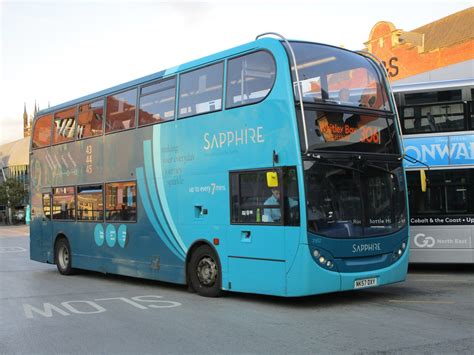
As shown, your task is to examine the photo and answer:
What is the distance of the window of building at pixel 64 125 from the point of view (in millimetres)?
14648

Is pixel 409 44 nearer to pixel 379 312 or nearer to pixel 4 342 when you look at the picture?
pixel 379 312

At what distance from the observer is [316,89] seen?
29.4 feet

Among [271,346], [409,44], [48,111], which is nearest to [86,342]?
[271,346]

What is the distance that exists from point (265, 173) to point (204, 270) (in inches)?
95.0

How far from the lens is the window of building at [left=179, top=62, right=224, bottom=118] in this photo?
10.1 m

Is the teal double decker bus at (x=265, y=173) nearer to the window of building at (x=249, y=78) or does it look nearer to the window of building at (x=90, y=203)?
the window of building at (x=249, y=78)

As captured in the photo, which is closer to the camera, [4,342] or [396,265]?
[4,342]

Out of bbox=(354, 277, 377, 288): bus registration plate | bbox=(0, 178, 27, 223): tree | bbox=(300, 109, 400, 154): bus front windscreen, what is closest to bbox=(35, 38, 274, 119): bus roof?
bbox=(300, 109, 400, 154): bus front windscreen

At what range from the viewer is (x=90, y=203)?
45.5 feet

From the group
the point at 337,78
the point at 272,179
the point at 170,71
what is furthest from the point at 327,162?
the point at 170,71

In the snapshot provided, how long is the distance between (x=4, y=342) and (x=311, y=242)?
4.44m

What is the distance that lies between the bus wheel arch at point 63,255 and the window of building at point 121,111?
3.77 metres

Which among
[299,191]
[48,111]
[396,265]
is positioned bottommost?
[396,265]

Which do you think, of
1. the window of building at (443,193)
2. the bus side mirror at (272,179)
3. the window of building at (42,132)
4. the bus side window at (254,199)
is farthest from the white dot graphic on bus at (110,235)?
the window of building at (443,193)
